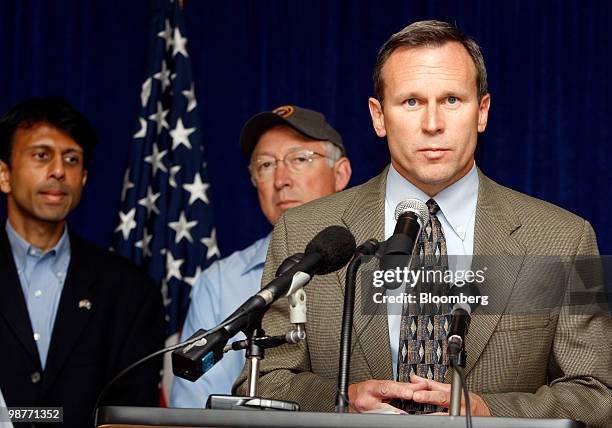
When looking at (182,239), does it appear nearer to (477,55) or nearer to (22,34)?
(22,34)

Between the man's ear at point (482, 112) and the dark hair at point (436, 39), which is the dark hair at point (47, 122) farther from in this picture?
the man's ear at point (482, 112)

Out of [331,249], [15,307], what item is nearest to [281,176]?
[15,307]

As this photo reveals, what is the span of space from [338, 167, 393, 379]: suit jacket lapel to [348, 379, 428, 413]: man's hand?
0.63 ft

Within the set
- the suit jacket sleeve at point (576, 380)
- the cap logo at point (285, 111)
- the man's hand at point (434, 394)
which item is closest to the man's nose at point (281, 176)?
the cap logo at point (285, 111)

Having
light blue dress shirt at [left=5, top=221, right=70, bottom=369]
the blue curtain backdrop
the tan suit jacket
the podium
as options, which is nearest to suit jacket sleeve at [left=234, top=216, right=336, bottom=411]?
the tan suit jacket

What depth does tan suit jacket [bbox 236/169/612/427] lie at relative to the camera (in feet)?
8.21

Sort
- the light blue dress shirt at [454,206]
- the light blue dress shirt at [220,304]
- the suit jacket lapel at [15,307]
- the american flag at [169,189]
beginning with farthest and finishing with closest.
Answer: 1. the american flag at [169,189]
2. the suit jacket lapel at [15,307]
3. the light blue dress shirt at [220,304]
4. the light blue dress shirt at [454,206]

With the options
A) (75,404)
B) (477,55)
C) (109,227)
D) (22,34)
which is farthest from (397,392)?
(22,34)

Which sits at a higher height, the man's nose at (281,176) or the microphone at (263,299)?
the man's nose at (281,176)

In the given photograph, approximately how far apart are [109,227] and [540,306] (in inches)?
114

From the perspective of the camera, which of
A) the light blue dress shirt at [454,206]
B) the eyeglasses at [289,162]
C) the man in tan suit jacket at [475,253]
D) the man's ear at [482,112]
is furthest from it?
the eyeglasses at [289,162]

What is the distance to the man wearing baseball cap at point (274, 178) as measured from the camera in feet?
14.0

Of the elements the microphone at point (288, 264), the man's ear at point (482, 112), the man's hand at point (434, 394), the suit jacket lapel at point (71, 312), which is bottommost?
the man's hand at point (434, 394)

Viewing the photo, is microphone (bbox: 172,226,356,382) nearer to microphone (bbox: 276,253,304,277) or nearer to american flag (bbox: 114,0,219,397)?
microphone (bbox: 276,253,304,277)
